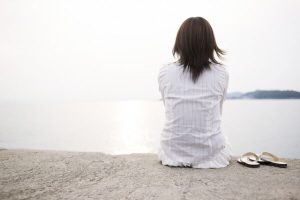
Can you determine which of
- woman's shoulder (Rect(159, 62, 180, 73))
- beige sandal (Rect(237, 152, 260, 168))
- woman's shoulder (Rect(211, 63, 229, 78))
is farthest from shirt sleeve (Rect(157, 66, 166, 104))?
beige sandal (Rect(237, 152, 260, 168))

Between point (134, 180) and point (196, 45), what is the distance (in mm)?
1515

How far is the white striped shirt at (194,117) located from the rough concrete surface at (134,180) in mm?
155

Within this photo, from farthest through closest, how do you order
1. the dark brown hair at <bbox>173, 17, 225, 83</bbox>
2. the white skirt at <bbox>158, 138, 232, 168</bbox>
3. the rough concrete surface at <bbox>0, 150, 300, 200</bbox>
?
1. the white skirt at <bbox>158, 138, 232, 168</bbox>
2. the dark brown hair at <bbox>173, 17, 225, 83</bbox>
3. the rough concrete surface at <bbox>0, 150, 300, 200</bbox>

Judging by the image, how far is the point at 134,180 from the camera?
2.69 m

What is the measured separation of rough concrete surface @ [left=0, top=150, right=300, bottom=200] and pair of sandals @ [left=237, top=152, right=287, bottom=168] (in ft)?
0.24

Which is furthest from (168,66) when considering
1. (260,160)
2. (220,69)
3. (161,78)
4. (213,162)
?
(260,160)

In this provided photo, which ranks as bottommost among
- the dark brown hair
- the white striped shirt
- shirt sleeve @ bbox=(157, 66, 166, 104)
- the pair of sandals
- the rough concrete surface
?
the rough concrete surface

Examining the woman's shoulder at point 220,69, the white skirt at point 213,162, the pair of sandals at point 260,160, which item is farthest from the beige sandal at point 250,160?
the woman's shoulder at point 220,69

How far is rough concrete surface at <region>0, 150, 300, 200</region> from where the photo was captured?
2303mm

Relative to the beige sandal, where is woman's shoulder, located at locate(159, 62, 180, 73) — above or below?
above

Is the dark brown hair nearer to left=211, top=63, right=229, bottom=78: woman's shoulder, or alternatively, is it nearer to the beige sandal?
left=211, top=63, right=229, bottom=78: woman's shoulder

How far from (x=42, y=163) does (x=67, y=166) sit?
0.36 m

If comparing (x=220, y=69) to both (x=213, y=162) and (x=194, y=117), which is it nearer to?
(x=194, y=117)

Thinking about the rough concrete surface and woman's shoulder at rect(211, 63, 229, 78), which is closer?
the rough concrete surface
